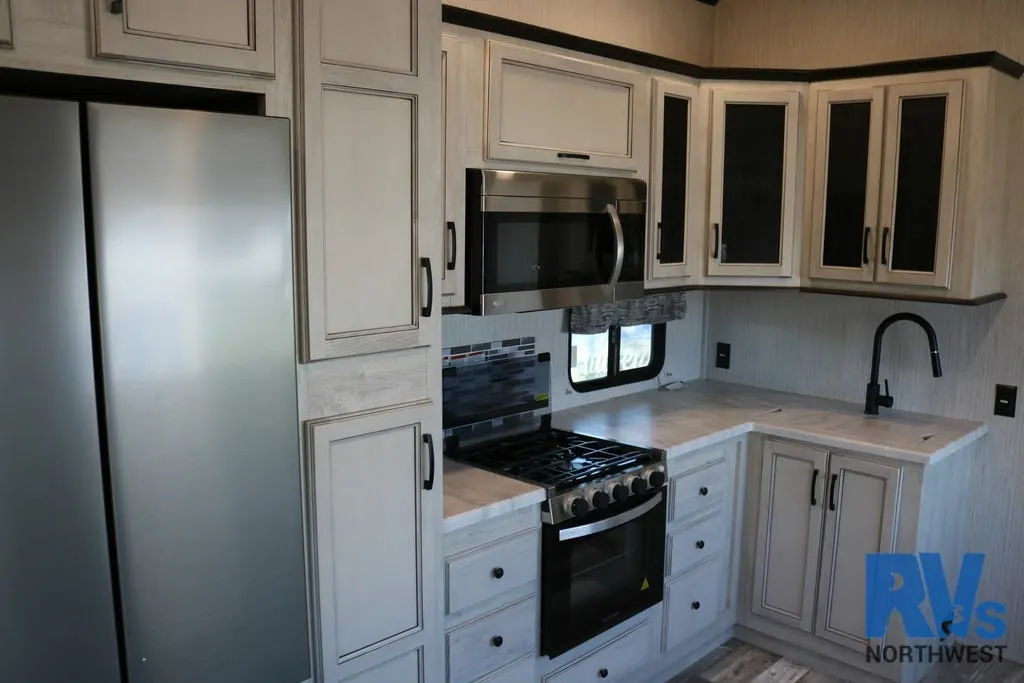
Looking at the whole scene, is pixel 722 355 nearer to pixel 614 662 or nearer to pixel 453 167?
pixel 614 662

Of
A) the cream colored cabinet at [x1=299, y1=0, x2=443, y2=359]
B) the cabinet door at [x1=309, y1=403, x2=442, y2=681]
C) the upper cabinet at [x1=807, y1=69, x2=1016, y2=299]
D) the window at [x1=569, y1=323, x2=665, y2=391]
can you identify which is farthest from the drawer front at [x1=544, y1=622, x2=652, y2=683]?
the upper cabinet at [x1=807, y1=69, x2=1016, y2=299]

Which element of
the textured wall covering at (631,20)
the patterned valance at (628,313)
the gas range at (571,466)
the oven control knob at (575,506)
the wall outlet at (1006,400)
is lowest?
the oven control knob at (575,506)

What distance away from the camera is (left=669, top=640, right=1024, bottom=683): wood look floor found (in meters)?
3.18

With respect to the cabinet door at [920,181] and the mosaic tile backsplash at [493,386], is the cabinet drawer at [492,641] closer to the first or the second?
the mosaic tile backsplash at [493,386]

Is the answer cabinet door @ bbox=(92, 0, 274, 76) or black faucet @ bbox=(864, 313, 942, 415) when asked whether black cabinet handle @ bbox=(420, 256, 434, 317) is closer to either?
cabinet door @ bbox=(92, 0, 274, 76)

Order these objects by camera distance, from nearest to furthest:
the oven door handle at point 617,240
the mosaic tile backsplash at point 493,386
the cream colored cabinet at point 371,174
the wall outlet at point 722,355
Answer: the cream colored cabinet at point 371,174 → the oven door handle at point 617,240 → the mosaic tile backsplash at point 493,386 → the wall outlet at point 722,355

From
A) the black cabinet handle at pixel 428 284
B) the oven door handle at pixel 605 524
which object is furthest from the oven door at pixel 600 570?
the black cabinet handle at pixel 428 284

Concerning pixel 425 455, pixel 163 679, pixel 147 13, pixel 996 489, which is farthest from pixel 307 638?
pixel 996 489

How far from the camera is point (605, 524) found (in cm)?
262

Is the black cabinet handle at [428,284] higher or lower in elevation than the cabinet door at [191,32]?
lower

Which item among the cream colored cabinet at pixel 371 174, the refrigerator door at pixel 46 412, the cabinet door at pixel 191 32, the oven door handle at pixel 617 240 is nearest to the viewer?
the refrigerator door at pixel 46 412

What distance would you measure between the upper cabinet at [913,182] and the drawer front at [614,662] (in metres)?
1.56

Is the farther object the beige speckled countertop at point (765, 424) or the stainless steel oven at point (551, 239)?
the beige speckled countertop at point (765, 424)

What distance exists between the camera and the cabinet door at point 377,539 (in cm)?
191
